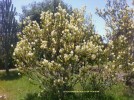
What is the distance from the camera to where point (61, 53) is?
1101cm

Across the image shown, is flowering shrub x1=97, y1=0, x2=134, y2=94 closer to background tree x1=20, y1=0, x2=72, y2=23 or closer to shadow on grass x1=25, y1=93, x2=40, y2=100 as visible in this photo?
shadow on grass x1=25, y1=93, x2=40, y2=100

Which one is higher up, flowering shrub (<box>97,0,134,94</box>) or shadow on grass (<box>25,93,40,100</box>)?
flowering shrub (<box>97,0,134,94</box>)

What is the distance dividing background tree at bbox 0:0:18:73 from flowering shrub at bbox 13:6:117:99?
16826 mm

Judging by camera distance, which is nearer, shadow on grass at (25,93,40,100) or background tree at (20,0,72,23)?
shadow on grass at (25,93,40,100)

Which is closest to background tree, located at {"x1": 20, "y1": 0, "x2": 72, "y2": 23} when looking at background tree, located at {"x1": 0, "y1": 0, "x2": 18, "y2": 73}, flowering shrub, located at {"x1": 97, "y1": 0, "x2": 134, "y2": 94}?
background tree, located at {"x1": 0, "y1": 0, "x2": 18, "y2": 73}

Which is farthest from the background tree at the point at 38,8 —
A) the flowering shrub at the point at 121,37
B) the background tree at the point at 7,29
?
the flowering shrub at the point at 121,37

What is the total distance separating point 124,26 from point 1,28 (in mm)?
16404

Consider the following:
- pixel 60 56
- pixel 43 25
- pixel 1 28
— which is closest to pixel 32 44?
pixel 43 25

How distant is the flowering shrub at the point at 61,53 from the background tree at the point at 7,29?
16.8 metres

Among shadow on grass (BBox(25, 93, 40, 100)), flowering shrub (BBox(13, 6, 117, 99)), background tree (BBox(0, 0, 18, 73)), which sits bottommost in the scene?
shadow on grass (BBox(25, 93, 40, 100))

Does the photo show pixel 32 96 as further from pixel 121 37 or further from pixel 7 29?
pixel 7 29

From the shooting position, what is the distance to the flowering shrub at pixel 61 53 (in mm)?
11008

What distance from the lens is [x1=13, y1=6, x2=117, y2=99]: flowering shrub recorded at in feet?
36.1

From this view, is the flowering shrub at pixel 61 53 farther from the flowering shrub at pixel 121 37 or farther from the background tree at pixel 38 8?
the background tree at pixel 38 8
